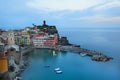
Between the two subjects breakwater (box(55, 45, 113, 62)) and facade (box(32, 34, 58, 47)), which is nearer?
breakwater (box(55, 45, 113, 62))

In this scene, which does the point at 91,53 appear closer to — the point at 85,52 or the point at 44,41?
the point at 85,52

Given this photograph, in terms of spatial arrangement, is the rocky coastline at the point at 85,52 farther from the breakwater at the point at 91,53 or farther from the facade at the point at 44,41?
the facade at the point at 44,41

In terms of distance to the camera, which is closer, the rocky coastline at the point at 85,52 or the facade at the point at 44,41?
the rocky coastline at the point at 85,52

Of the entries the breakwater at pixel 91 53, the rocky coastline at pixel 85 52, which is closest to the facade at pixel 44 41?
the rocky coastline at pixel 85 52

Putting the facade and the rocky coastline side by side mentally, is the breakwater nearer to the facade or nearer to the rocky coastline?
the rocky coastline

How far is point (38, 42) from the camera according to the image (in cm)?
2488

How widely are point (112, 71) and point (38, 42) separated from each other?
39.8ft

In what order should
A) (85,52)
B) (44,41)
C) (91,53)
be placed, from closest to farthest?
1. (91,53)
2. (85,52)
3. (44,41)

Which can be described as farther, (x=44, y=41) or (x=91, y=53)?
(x=44, y=41)

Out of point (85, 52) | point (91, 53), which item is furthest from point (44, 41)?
point (91, 53)

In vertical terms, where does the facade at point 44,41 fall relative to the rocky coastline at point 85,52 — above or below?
above

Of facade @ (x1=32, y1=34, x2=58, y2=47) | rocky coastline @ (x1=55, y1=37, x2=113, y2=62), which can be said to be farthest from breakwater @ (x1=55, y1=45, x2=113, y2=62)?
facade @ (x1=32, y1=34, x2=58, y2=47)

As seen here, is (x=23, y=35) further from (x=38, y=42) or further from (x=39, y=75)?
(x=39, y=75)

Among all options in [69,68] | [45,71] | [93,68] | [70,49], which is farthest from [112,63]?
[70,49]
